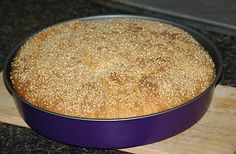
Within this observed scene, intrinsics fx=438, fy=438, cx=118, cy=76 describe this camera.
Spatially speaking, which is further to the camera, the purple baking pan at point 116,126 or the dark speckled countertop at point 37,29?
the dark speckled countertop at point 37,29

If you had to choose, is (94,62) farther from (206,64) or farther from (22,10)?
(22,10)

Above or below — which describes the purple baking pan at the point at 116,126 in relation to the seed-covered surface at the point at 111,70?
below

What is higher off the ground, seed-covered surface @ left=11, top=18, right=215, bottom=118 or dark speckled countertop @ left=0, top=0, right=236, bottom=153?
seed-covered surface @ left=11, top=18, right=215, bottom=118

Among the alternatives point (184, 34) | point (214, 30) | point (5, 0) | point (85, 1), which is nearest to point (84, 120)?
point (184, 34)

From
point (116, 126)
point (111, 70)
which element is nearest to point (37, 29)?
point (111, 70)

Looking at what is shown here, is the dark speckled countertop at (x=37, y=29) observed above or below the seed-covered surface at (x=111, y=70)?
below
